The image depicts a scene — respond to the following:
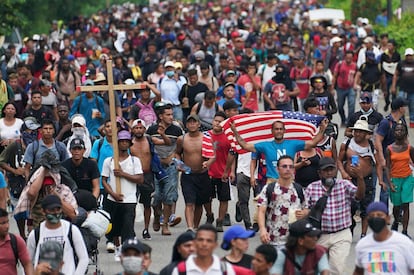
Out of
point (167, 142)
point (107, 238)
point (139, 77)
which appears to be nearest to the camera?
point (107, 238)

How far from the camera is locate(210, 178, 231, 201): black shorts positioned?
692 inches

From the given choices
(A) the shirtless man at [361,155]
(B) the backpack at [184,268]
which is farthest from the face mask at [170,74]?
(B) the backpack at [184,268]

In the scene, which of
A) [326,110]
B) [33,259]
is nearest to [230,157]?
[326,110]

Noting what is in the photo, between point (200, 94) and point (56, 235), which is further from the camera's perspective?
point (200, 94)

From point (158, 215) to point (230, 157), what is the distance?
4.06 ft

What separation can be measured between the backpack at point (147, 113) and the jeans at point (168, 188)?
332cm

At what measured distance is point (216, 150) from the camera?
17.4 m

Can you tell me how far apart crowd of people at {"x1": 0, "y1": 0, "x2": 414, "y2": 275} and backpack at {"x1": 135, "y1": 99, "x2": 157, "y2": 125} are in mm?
25

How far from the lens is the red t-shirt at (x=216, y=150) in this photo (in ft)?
56.5

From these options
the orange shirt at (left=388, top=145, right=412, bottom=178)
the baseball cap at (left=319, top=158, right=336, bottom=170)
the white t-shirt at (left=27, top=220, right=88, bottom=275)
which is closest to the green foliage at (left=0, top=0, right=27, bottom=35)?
the orange shirt at (left=388, top=145, right=412, bottom=178)

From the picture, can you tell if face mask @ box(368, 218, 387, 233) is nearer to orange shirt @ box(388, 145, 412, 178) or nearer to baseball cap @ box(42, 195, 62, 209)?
baseball cap @ box(42, 195, 62, 209)

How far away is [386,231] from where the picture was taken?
38.1ft

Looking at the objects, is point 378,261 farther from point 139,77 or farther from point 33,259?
point 139,77

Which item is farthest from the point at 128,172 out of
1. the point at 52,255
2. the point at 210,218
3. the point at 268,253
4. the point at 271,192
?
the point at 268,253
